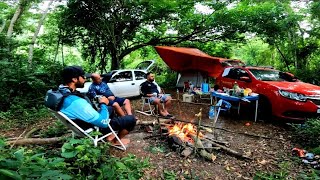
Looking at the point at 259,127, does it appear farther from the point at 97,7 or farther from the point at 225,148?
the point at 97,7

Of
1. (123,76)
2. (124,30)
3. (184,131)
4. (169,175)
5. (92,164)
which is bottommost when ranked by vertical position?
(169,175)

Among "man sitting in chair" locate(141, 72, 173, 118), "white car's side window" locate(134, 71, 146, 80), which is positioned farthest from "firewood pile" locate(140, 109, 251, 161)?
"white car's side window" locate(134, 71, 146, 80)

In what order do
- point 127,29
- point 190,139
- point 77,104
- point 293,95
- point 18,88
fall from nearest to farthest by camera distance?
point 77,104
point 190,139
point 293,95
point 18,88
point 127,29

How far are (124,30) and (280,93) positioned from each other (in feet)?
32.0

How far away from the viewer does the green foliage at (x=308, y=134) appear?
4.94 meters

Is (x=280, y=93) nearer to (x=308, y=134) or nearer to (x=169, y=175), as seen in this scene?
(x=308, y=134)

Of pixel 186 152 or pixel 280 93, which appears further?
pixel 280 93

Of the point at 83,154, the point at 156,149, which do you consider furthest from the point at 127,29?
the point at 83,154

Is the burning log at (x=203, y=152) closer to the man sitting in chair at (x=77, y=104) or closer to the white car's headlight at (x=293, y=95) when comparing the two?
the man sitting in chair at (x=77, y=104)

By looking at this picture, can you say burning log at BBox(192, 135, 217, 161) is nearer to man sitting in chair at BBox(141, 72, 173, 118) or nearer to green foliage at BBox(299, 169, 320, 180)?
green foliage at BBox(299, 169, 320, 180)

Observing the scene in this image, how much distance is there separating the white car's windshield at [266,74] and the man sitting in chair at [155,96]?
262 cm

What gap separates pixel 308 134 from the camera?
516cm

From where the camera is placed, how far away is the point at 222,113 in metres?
7.54

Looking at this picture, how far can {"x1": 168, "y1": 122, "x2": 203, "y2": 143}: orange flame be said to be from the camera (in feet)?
15.0
